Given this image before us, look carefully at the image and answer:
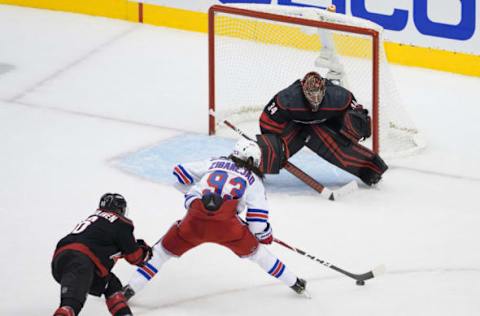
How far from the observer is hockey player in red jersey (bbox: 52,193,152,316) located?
18.9ft

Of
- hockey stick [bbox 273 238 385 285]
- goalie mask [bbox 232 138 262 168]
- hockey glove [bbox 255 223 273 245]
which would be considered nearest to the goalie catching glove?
hockey stick [bbox 273 238 385 285]

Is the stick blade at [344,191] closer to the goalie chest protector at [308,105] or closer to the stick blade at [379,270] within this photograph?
the goalie chest protector at [308,105]

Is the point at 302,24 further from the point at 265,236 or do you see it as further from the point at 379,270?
the point at 265,236

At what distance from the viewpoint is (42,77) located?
9.63m

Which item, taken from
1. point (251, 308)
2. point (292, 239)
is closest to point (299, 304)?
point (251, 308)

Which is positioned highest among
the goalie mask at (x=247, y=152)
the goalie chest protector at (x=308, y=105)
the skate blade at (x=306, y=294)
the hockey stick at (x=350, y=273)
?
the goalie mask at (x=247, y=152)

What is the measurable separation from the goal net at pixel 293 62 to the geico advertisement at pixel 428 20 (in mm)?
520

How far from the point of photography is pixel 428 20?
875cm

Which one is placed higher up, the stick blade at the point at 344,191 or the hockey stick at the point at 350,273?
the hockey stick at the point at 350,273

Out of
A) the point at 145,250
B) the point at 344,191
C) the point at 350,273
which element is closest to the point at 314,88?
the point at 344,191

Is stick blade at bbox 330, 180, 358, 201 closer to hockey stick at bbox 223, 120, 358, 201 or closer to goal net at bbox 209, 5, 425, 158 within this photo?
hockey stick at bbox 223, 120, 358, 201

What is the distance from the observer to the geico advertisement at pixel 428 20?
8.67m

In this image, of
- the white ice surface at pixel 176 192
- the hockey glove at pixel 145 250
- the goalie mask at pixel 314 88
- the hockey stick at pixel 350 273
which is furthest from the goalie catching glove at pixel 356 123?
the hockey glove at pixel 145 250

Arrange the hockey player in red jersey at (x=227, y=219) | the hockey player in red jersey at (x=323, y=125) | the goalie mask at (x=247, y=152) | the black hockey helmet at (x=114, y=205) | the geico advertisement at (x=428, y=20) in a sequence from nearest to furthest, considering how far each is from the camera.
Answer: the black hockey helmet at (x=114, y=205) → the hockey player in red jersey at (x=227, y=219) → the goalie mask at (x=247, y=152) → the hockey player in red jersey at (x=323, y=125) → the geico advertisement at (x=428, y=20)
